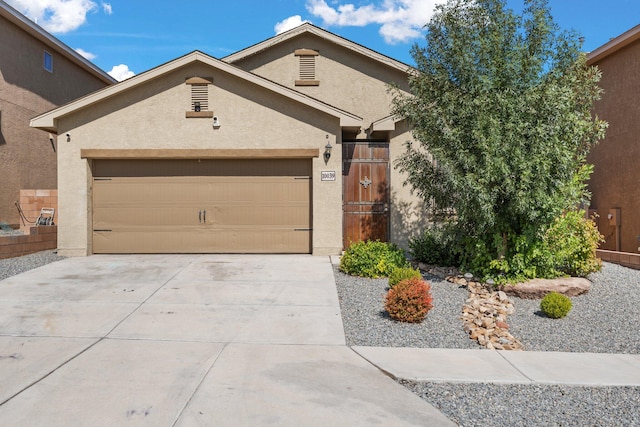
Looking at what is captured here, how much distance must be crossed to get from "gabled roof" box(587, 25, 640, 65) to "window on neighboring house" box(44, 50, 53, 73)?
17.9 m

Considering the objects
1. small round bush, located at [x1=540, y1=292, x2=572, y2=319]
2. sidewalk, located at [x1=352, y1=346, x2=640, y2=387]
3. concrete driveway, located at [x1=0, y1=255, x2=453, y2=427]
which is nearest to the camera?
concrete driveway, located at [x1=0, y1=255, x2=453, y2=427]

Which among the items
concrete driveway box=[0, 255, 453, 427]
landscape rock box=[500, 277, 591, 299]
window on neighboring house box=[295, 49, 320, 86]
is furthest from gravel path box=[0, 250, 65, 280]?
landscape rock box=[500, 277, 591, 299]

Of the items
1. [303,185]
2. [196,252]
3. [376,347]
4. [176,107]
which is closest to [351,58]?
[303,185]

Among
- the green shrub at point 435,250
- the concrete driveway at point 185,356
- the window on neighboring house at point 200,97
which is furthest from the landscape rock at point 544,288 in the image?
the window on neighboring house at point 200,97

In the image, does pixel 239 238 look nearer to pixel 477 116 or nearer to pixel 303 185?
pixel 303 185

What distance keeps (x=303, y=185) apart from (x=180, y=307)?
5.08m

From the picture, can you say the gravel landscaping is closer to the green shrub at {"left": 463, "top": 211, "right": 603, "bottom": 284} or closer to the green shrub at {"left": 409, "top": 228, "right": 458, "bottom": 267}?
the green shrub at {"left": 463, "top": 211, "right": 603, "bottom": 284}

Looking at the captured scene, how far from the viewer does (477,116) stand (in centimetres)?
766

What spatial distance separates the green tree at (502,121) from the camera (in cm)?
740

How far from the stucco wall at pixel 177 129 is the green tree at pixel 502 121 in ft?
10.7

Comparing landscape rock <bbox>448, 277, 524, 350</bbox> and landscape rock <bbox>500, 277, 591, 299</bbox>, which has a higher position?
landscape rock <bbox>500, 277, 591, 299</bbox>

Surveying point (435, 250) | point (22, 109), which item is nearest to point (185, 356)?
point (435, 250)

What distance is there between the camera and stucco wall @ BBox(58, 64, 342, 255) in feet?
35.5

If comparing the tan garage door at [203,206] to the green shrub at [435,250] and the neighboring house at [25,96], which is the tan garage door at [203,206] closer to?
the green shrub at [435,250]
